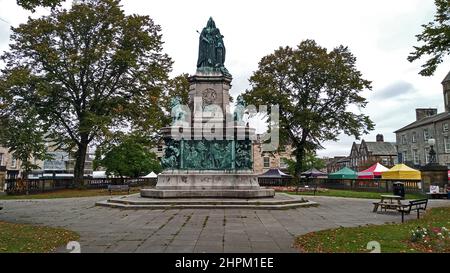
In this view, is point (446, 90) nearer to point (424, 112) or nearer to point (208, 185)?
point (424, 112)

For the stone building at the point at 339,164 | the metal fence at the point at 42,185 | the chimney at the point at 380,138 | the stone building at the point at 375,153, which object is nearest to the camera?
the metal fence at the point at 42,185

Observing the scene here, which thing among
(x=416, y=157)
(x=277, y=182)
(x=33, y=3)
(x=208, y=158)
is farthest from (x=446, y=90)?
(x=33, y=3)

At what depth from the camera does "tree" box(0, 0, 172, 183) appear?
31219 millimetres

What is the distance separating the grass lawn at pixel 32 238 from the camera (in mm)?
7543

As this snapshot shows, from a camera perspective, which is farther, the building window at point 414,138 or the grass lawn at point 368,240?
the building window at point 414,138

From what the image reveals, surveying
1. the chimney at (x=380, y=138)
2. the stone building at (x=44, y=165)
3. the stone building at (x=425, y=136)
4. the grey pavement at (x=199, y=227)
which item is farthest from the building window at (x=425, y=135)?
the stone building at (x=44, y=165)

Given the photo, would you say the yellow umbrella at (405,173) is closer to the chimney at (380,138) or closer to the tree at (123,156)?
the tree at (123,156)

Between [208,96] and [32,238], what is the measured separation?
13.7m

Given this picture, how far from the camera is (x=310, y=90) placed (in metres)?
38.6

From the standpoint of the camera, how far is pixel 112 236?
30.1 feet

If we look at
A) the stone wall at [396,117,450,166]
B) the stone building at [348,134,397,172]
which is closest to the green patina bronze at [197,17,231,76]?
the stone wall at [396,117,450,166]

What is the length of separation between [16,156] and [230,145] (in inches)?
882

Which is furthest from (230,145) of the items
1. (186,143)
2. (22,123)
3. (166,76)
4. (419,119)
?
(419,119)

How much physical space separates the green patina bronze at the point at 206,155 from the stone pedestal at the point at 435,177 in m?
16.0
